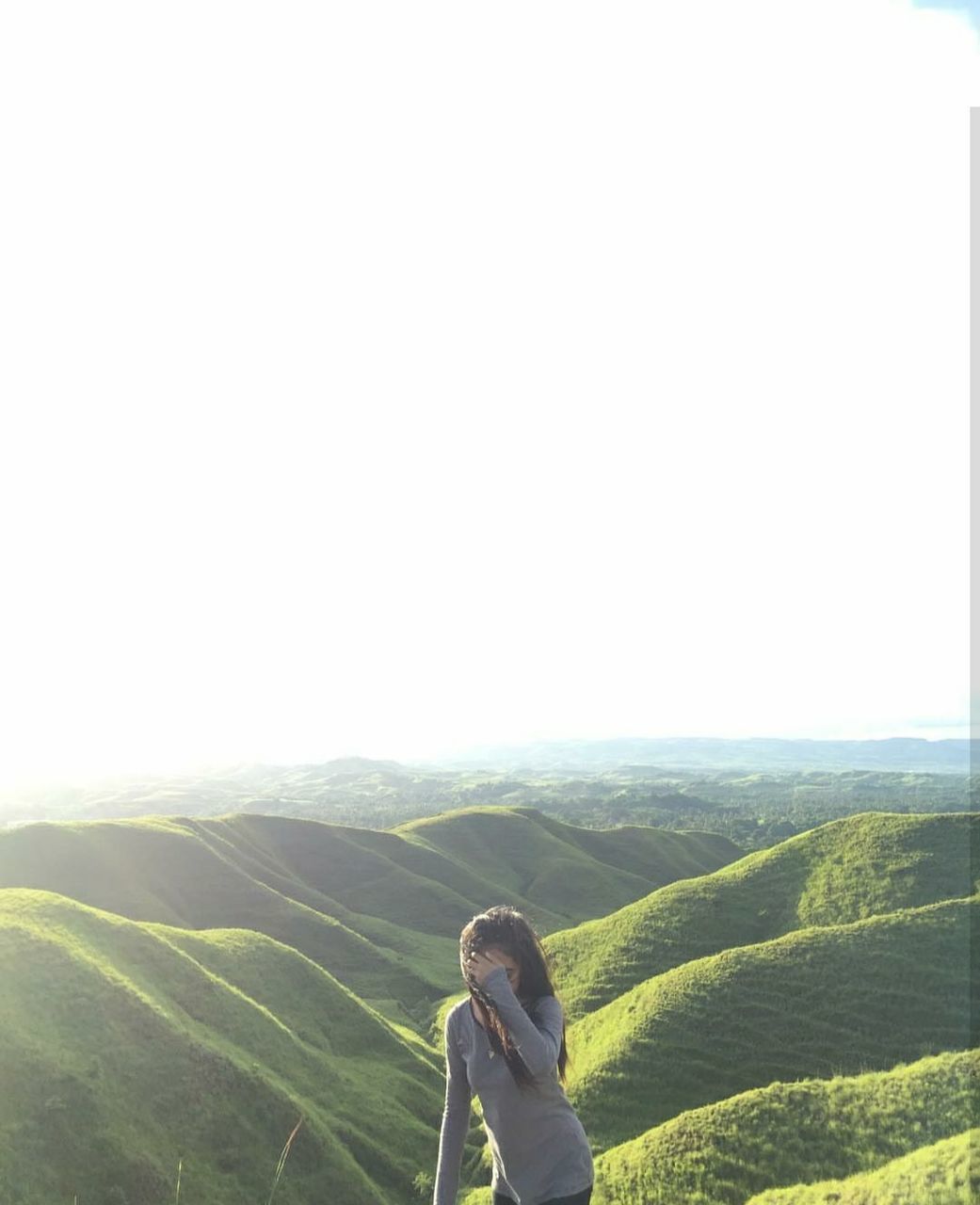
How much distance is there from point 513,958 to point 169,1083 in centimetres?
3777

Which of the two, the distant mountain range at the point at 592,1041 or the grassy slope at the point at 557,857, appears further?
the grassy slope at the point at 557,857

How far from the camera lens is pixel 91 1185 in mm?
30172

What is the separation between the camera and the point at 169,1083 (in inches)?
1473

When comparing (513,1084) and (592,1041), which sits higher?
(513,1084)

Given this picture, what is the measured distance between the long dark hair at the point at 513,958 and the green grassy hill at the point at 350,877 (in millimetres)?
76350

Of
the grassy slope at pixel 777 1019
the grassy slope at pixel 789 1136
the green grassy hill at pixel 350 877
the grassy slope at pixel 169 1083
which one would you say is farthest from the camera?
the green grassy hill at pixel 350 877

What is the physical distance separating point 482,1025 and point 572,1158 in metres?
1.49

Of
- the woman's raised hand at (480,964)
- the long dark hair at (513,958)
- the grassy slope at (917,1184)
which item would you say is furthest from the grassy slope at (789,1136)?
the woman's raised hand at (480,964)

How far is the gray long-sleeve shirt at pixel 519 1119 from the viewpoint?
7.83m

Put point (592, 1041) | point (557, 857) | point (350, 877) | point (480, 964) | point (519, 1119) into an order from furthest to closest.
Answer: point (557, 857) → point (350, 877) → point (592, 1041) → point (519, 1119) → point (480, 964)

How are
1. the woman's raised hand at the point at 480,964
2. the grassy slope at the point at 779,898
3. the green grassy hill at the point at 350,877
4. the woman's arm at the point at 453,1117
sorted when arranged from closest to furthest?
the woman's raised hand at the point at 480,964, the woman's arm at the point at 453,1117, the grassy slope at the point at 779,898, the green grassy hill at the point at 350,877

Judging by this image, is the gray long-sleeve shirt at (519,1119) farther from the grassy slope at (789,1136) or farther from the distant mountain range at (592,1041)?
the grassy slope at (789,1136)

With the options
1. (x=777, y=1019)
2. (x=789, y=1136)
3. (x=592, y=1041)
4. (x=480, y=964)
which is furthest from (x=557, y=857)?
(x=480, y=964)

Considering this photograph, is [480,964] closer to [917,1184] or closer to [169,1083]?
[917,1184]
